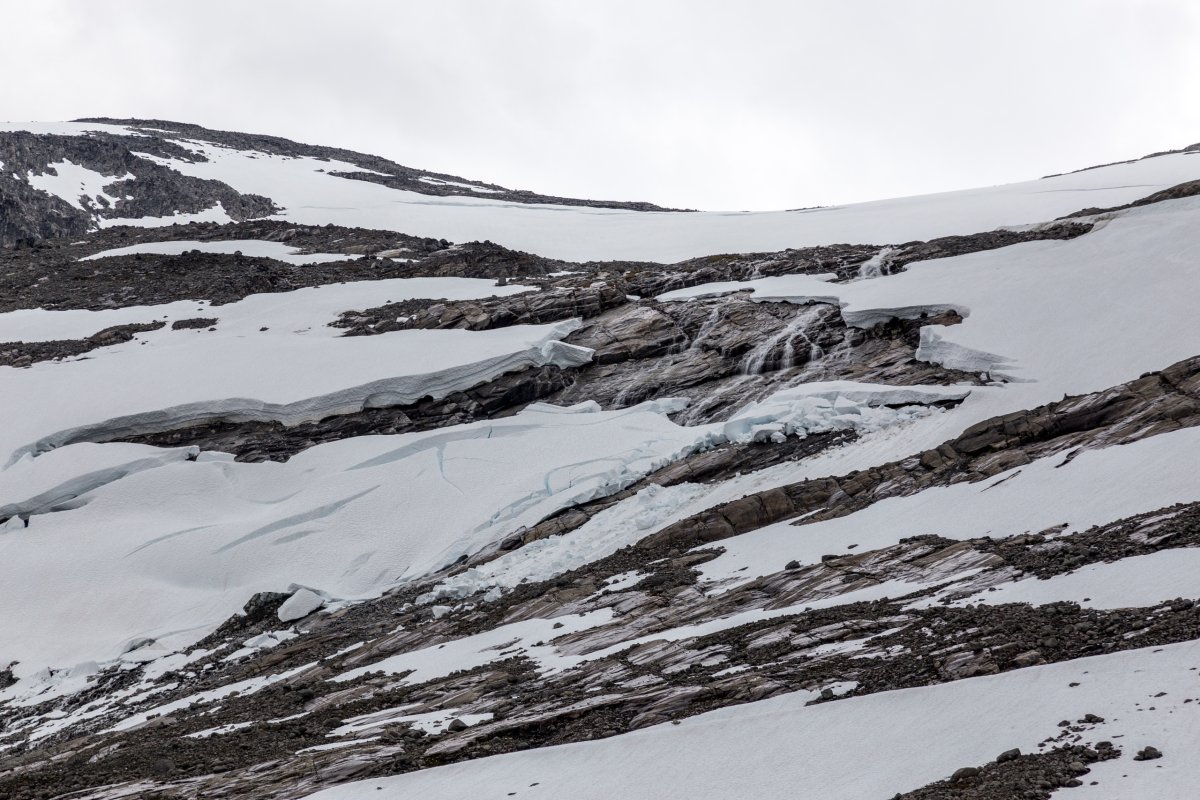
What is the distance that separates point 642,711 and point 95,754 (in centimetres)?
959

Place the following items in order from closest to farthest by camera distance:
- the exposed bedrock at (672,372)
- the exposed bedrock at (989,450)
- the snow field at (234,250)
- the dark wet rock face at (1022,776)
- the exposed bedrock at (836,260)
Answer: the dark wet rock face at (1022,776), the exposed bedrock at (989,450), the exposed bedrock at (672,372), the exposed bedrock at (836,260), the snow field at (234,250)

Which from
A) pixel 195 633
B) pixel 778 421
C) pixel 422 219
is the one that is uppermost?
pixel 422 219

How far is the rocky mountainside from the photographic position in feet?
30.9

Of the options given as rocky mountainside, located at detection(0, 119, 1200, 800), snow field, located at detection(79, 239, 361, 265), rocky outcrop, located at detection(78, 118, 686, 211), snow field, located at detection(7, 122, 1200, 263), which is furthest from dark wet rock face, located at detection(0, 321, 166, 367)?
rocky outcrop, located at detection(78, 118, 686, 211)

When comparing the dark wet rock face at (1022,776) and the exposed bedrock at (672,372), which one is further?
the exposed bedrock at (672,372)

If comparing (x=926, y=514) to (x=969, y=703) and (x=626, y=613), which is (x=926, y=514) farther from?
(x=969, y=703)

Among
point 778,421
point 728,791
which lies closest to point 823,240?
point 778,421

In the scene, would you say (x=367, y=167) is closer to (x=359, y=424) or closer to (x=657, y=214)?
(x=657, y=214)

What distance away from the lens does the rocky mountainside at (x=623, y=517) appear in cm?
941

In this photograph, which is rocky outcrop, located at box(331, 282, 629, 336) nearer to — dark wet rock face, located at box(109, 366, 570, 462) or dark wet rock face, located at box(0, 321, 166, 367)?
dark wet rock face, located at box(109, 366, 570, 462)

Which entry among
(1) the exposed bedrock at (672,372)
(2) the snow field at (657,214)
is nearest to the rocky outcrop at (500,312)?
(1) the exposed bedrock at (672,372)

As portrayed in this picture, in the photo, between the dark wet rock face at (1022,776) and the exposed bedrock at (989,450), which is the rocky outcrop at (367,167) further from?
the dark wet rock face at (1022,776)

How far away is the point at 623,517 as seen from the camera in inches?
822

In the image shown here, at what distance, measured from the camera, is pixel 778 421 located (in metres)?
23.1
